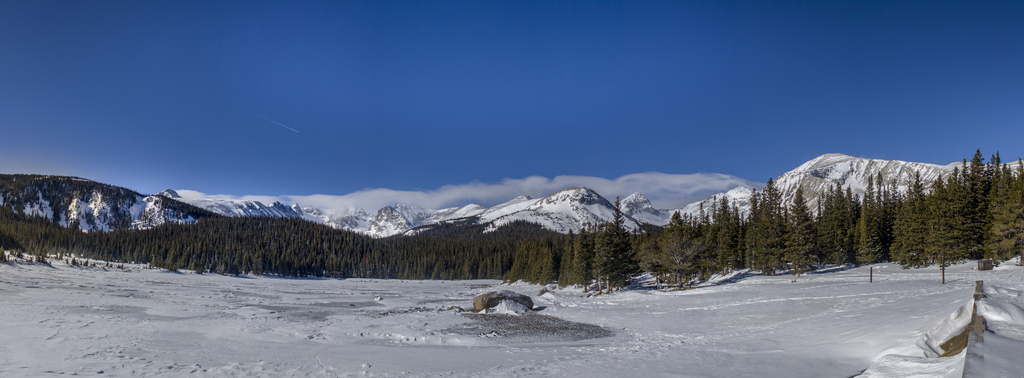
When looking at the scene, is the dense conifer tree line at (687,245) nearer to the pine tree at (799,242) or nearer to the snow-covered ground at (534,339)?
the pine tree at (799,242)

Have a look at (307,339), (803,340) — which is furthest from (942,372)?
(307,339)

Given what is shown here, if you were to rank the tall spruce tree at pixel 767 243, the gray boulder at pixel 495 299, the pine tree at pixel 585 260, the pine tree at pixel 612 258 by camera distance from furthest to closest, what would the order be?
1. the pine tree at pixel 585 260
2. the tall spruce tree at pixel 767 243
3. the pine tree at pixel 612 258
4. the gray boulder at pixel 495 299

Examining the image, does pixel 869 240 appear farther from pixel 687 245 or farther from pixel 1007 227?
pixel 687 245

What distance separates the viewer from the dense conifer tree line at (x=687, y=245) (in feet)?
157

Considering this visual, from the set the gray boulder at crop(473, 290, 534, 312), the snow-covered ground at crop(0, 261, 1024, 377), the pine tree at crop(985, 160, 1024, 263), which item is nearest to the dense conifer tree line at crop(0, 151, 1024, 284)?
the pine tree at crop(985, 160, 1024, 263)

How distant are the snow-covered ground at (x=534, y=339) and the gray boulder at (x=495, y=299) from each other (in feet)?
13.3

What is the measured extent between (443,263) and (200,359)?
422ft

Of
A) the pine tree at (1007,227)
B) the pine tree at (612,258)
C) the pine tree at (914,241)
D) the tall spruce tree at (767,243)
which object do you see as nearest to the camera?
the pine tree at (1007,227)

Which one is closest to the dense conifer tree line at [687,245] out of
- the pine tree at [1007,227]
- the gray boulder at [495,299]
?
the pine tree at [1007,227]

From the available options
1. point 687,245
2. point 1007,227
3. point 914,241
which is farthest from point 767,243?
point 1007,227

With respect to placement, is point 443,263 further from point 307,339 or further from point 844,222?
point 307,339

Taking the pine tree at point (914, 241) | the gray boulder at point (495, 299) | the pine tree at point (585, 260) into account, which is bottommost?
the gray boulder at point (495, 299)

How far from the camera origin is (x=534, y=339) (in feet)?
74.0

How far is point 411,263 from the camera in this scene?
472 feet
